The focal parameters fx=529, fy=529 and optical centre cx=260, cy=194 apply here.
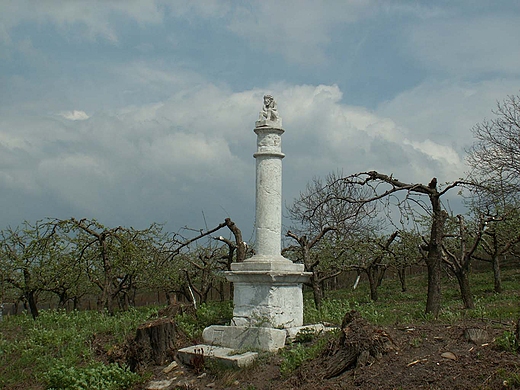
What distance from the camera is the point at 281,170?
30.8 feet

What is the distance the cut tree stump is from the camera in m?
6.60

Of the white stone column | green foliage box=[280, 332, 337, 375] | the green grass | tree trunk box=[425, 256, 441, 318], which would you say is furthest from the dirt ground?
the white stone column

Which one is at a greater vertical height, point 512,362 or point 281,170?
point 281,170

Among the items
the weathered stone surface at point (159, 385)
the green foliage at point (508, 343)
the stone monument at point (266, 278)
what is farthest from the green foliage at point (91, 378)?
the green foliage at point (508, 343)

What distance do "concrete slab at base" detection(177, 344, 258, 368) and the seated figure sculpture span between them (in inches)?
155

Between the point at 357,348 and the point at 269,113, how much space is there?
451cm

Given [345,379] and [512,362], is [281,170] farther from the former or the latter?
[512,362]

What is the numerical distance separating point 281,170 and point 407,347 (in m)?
3.85

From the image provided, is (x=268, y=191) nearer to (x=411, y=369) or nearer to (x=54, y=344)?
(x=411, y=369)

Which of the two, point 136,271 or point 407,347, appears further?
point 136,271

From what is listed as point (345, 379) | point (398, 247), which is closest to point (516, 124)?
point (398, 247)

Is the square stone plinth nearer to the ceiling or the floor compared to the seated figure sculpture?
nearer to the floor

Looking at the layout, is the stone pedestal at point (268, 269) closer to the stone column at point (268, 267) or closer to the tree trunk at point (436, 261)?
the stone column at point (268, 267)

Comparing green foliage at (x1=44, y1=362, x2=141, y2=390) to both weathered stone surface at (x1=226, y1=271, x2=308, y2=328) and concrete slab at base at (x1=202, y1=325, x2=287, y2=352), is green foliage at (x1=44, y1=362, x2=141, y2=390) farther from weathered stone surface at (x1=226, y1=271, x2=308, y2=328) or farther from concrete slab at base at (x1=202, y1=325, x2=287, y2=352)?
weathered stone surface at (x1=226, y1=271, x2=308, y2=328)
